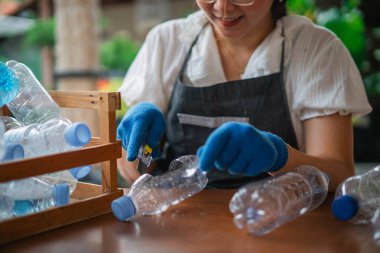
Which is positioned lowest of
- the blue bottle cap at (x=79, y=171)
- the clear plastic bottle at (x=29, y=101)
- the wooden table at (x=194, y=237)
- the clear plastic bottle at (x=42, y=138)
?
the wooden table at (x=194, y=237)

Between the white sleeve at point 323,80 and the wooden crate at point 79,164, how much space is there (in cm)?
65

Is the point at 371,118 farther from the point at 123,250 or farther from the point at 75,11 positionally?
the point at 123,250

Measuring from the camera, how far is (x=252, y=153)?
0.95m

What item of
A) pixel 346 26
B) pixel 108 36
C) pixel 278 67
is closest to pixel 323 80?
pixel 278 67

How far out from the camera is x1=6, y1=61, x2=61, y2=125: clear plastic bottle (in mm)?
1189

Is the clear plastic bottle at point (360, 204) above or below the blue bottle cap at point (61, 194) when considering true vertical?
below

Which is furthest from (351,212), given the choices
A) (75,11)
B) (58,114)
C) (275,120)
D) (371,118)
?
(371,118)

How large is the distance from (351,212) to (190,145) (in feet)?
2.38

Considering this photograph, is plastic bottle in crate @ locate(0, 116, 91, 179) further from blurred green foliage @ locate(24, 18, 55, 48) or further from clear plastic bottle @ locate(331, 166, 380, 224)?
blurred green foliage @ locate(24, 18, 55, 48)

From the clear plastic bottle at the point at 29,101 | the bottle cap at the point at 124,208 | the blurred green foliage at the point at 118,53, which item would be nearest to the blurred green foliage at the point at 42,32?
the blurred green foliage at the point at 118,53

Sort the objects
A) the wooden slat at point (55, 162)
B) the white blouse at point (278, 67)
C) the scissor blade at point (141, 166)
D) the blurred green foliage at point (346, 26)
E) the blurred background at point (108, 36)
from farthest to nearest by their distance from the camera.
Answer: the blurred green foliage at point (346, 26)
the blurred background at point (108, 36)
the white blouse at point (278, 67)
the scissor blade at point (141, 166)
the wooden slat at point (55, 162)

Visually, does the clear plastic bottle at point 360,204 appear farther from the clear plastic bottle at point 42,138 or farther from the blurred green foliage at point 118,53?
the blurred green foliage at point 118,53

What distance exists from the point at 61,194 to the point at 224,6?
706mm

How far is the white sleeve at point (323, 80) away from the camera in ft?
4.76
